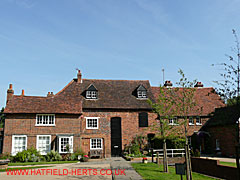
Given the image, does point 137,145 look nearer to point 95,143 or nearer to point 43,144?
point 95,143

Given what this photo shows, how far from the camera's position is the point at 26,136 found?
25047mm

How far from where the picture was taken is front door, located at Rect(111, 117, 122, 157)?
2858 cm

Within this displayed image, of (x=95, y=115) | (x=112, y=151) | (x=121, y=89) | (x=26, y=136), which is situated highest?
(x=121, y=89)

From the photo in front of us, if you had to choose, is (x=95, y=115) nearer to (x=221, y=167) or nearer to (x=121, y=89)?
(x=121, y=89)

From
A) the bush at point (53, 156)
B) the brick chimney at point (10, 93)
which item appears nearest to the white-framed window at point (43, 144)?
the bush at point (53, 156)

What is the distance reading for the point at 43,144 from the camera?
25359mm

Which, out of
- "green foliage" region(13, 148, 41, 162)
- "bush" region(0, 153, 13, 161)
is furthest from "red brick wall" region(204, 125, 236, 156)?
"bush" region(0, 153, 13, 161)

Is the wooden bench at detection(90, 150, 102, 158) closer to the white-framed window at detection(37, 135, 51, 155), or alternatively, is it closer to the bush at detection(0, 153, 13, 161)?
the white-framed window at detection(37, 135, 51, 155)

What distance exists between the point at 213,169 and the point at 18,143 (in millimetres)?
19347

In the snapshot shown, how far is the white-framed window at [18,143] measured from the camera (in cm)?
2453

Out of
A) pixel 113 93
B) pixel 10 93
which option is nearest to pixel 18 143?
pixel 10 93

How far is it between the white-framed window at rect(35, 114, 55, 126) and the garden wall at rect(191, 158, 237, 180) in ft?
51.4

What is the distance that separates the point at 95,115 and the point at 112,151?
4.86 metres

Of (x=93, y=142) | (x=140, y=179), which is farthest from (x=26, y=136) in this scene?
(x=140, y=179)
